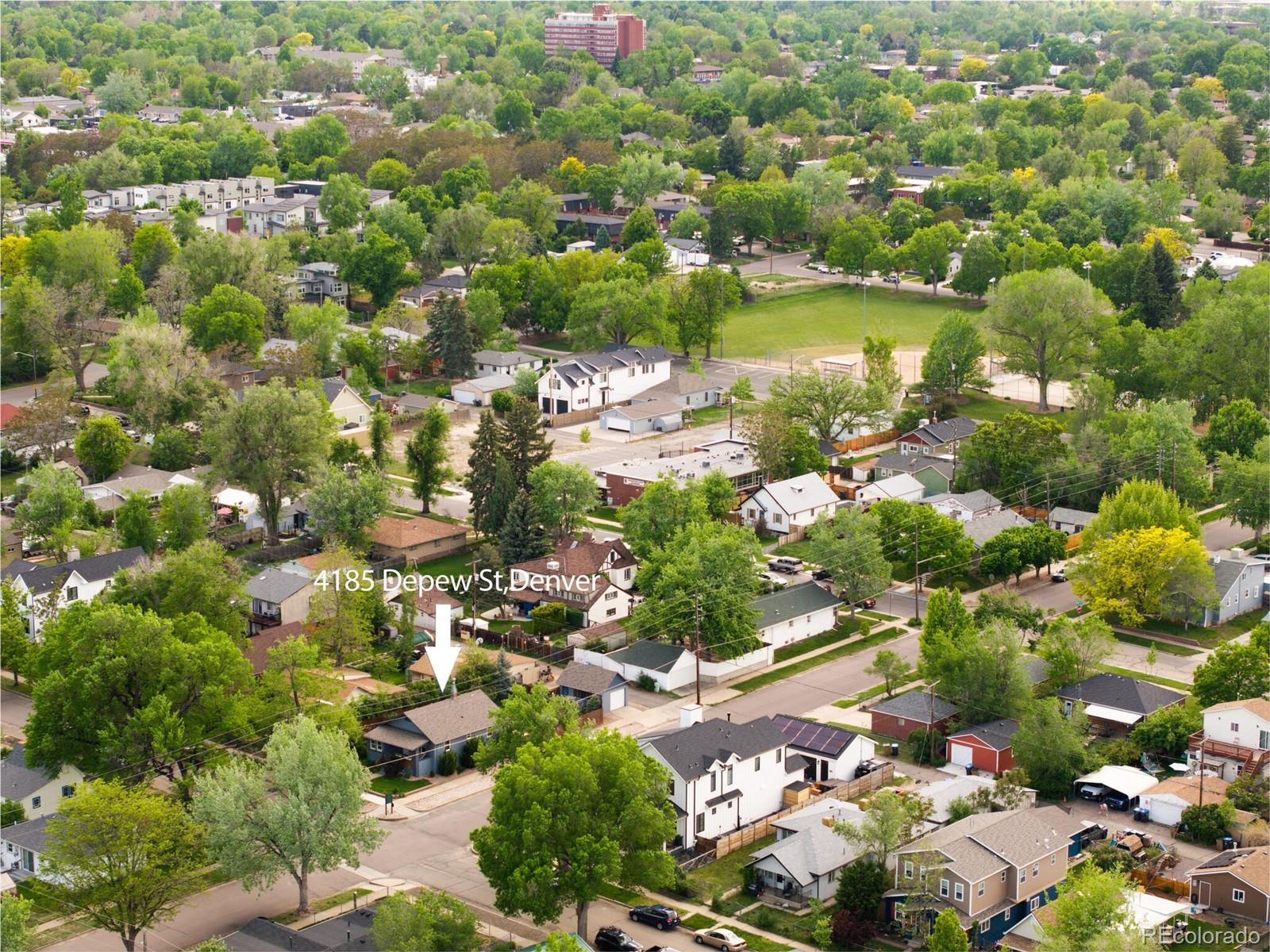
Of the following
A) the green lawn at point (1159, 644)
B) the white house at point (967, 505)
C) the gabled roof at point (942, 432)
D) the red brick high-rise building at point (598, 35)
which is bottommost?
the green lawn at point (1159, 644)

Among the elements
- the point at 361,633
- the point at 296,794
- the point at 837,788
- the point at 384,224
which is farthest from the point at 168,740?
the point at 384,224

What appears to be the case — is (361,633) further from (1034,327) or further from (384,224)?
(384,224)

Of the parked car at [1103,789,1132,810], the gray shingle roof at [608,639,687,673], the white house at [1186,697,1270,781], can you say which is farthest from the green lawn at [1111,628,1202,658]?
the gray shingle roof at [608,639,687,673]

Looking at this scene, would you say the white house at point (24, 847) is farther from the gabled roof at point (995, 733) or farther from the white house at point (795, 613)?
the gabled roof at point (995, 733)

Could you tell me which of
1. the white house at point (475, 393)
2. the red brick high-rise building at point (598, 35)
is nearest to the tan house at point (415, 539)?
the white house at point (475, 393)

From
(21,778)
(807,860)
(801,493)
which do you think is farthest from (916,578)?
(21,778)
